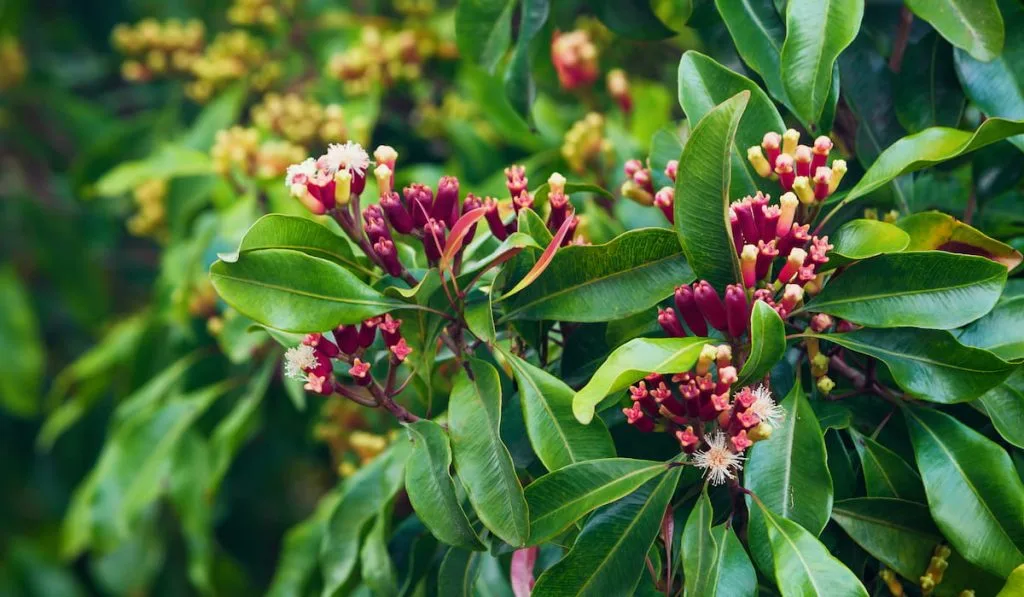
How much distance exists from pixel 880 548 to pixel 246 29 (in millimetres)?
1831

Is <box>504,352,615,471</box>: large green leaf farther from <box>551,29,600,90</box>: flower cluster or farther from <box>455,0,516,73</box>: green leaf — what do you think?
<box>551,29,600,90</box>: flower cluster

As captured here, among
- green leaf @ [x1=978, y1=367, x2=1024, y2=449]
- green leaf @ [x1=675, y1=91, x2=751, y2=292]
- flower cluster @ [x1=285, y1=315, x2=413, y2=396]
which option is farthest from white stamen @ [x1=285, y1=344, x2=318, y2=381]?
green leaf @ [x1=978, y1=367, x2=1024, y2=449]

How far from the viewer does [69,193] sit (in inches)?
111

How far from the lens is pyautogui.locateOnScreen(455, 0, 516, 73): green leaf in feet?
3.92

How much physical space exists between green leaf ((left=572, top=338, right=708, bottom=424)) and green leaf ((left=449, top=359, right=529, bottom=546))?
0.10m

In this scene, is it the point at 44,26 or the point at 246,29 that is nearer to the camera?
the point at 246,29

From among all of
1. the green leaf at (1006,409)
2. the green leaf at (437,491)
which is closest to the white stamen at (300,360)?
the green leaf at (437,491)

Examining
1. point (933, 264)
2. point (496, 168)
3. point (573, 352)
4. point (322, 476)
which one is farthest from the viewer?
point (322, 476)

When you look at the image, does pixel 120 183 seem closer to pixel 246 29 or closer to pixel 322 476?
pixel 246 29

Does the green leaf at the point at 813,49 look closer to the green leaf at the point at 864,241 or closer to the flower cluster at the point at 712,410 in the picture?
the green leaf at the point at 864,241

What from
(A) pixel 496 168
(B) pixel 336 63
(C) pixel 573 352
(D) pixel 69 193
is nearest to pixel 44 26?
(D) pixel 69 193

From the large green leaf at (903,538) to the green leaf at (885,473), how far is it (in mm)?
23

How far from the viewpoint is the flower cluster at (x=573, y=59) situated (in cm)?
164

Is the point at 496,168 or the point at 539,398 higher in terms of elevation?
the point at 539,398
